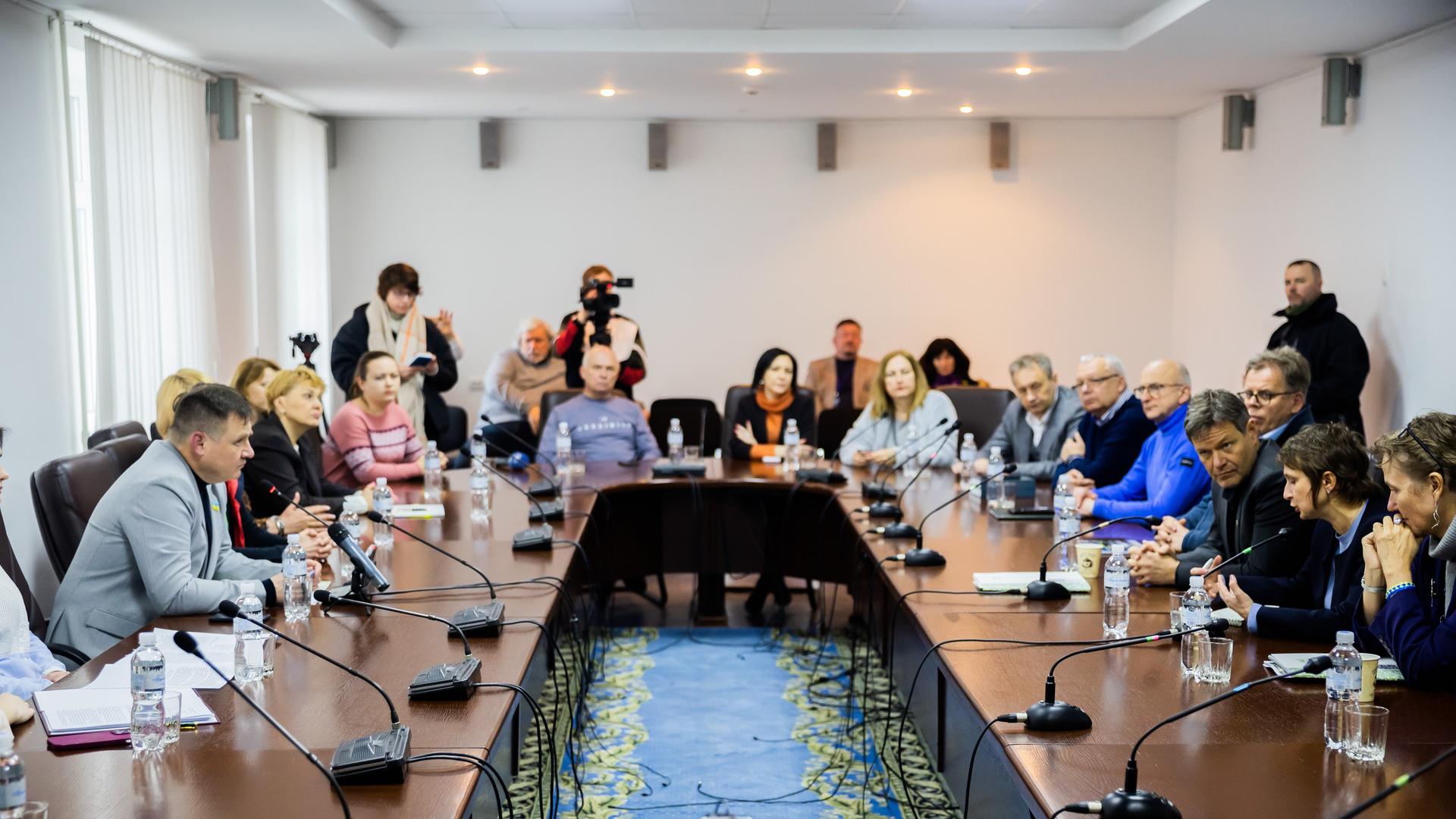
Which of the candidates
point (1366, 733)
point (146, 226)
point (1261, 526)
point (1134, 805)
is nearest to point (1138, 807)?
point (1134, 805)

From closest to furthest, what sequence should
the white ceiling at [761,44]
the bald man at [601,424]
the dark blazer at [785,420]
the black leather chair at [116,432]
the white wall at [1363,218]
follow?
the black leather chair at [116,432] < the white ceiling at [761,44] < the white wall at [1363,218] < the bald man at [601,424] < the dark blazer at [785,420]

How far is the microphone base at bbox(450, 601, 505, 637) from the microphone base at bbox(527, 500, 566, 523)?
132 centimetres

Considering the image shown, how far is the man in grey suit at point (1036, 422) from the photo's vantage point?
5293mm

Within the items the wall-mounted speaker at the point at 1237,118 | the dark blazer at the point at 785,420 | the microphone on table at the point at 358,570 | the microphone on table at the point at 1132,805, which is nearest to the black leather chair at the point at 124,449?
the microphone on table at the point at 358,570

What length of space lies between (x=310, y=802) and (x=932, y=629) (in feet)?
4.83

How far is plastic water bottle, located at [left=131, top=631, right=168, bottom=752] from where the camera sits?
2.10m

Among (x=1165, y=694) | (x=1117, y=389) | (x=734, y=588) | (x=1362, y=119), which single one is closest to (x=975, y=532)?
(x=1117, y=389)

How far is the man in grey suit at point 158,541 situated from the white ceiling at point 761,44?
2506mm

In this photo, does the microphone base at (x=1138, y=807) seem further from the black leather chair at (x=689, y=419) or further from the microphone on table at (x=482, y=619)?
the black leather chair at (x=689, y=419)

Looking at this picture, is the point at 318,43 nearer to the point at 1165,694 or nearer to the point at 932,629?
the point at 932,629

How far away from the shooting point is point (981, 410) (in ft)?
20.5

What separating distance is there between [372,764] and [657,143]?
7166 millimetres

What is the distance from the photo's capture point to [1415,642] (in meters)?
2.37

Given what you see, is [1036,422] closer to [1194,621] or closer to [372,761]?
[1194,621]
